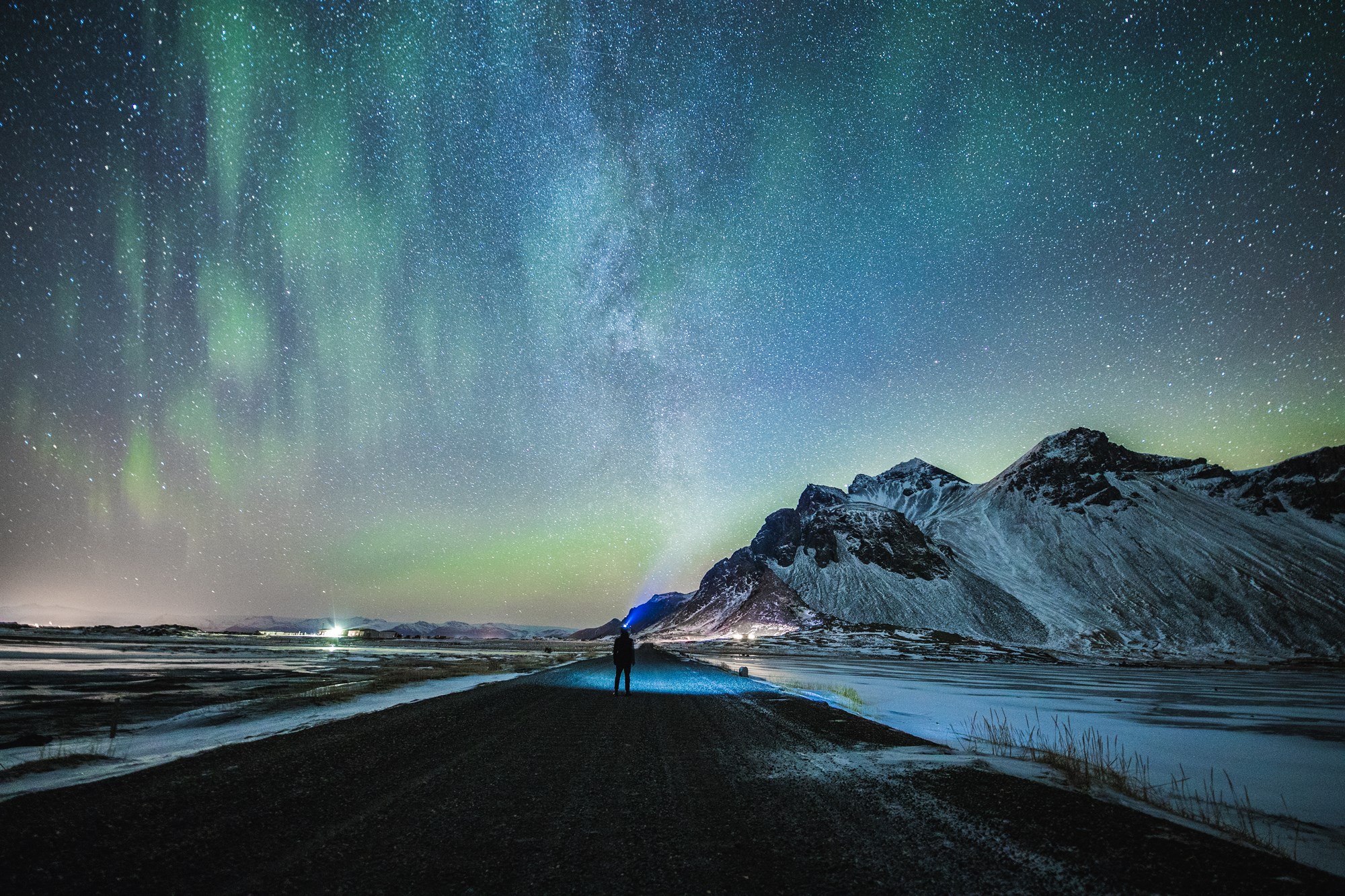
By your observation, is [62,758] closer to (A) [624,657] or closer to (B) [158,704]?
(B) [158,704]

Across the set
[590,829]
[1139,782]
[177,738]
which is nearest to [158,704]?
[177,738]

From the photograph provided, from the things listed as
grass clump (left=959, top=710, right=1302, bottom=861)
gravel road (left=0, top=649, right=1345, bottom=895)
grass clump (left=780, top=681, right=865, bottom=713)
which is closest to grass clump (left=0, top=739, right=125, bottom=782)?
gravel road (left=0, top=649, right=1345, bottom=895)

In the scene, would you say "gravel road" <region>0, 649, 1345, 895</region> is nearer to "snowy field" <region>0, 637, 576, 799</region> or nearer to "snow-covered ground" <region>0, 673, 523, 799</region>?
"snow-covered ground" <region>0, 673, 523, 799</region>

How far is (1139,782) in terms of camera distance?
10461mm

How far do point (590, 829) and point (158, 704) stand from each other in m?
18.5

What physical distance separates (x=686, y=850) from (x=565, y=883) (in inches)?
52.4

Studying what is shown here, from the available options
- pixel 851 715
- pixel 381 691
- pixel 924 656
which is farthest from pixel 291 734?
pixel 924 656

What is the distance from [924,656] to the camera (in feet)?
320

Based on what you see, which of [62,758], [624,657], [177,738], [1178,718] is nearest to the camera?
[62,758]

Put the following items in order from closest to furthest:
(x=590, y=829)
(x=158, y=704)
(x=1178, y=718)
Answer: (x=590, y=829), (x=158, y=704), (x=1178, y=718)

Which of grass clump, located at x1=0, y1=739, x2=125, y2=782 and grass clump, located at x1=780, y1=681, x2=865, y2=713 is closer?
grass clump, located at x1=0, y1=739, x2=125, y2=782

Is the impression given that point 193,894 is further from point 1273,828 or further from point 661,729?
point 1273,828

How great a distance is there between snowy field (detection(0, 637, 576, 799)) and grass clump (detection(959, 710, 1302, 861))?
14263mm

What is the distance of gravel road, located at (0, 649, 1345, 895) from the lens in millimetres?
4914
